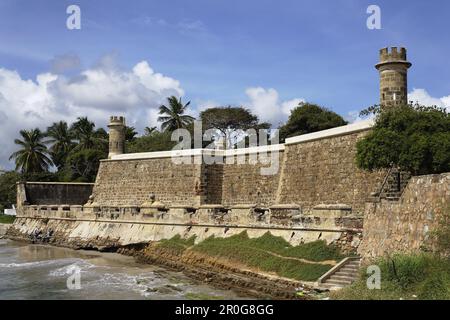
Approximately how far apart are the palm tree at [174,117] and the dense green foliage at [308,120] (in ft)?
38.4

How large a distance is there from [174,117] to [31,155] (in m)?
12.8

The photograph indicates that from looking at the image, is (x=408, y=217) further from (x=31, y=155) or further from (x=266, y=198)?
(x=31, y=155)

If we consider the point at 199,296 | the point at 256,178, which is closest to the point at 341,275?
the point at 199,296

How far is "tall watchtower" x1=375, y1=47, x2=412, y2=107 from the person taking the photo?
784 inches

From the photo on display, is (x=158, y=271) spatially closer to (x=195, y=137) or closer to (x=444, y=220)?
(x=444, y=220)

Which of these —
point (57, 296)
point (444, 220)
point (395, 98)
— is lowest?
point (57, 296)

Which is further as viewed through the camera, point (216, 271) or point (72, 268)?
point (72, 268)

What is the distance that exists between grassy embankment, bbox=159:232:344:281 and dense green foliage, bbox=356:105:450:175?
3100mm

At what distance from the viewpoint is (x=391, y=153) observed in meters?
16.3

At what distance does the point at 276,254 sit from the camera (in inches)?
687

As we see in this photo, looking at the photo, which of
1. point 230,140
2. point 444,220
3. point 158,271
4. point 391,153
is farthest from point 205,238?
point 230,140

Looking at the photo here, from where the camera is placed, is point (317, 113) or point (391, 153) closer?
point (391, 153)

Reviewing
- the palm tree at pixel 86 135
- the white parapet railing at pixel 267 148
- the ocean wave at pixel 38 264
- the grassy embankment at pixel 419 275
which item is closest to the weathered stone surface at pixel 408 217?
the grassy embankment at pixel 419 275
